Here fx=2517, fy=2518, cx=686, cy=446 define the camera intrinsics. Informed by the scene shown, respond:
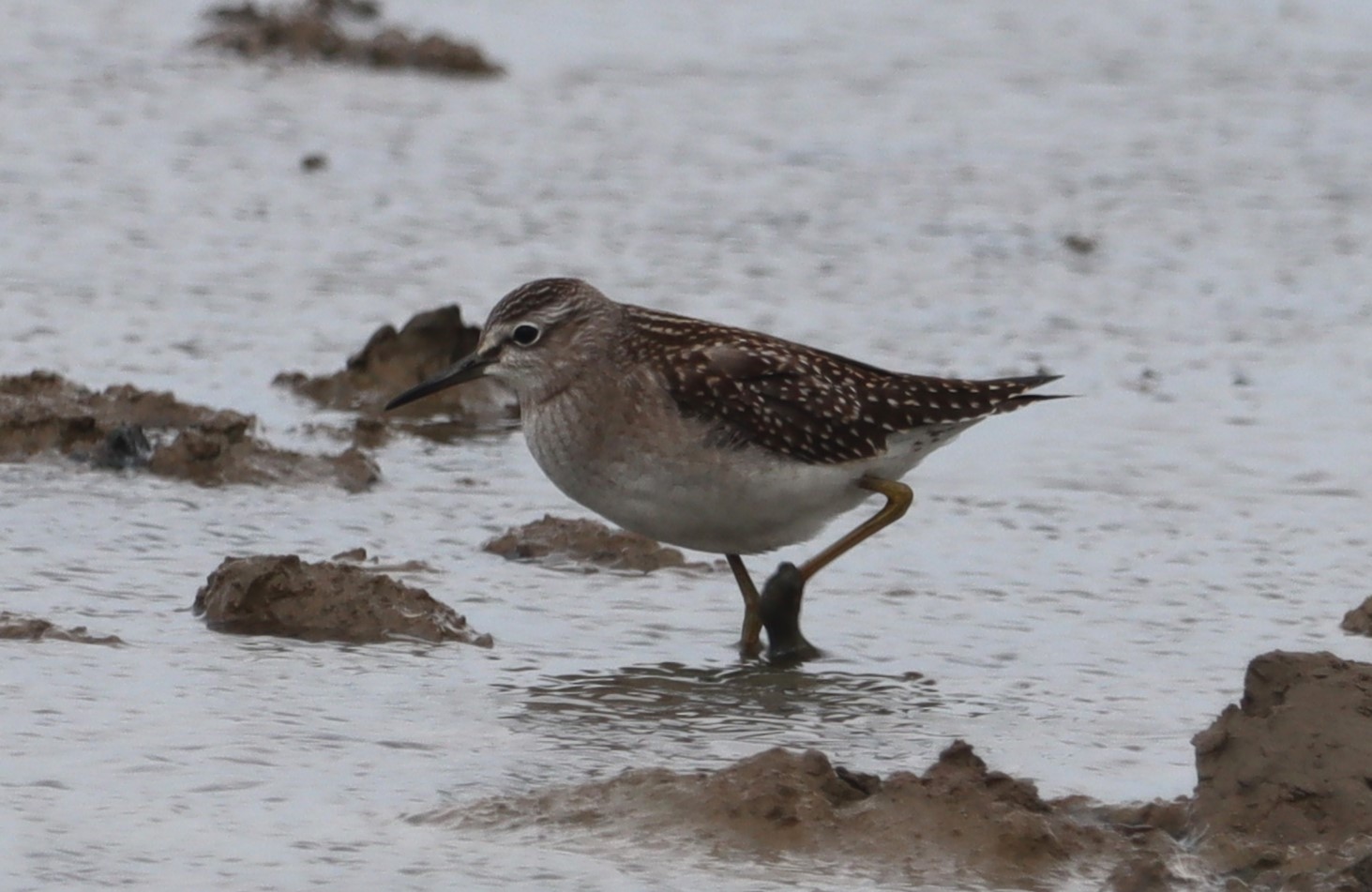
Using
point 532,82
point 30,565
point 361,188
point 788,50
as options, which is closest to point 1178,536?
point 30,565

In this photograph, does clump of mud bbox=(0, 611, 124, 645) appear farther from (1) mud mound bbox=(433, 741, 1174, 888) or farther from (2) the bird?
(1) mud mound bbox=(433, 741, 1174, 888)

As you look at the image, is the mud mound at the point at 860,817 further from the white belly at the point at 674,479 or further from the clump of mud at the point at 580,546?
the clump of mud at the point at 580,546

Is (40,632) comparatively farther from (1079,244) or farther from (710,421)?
(1079,244)

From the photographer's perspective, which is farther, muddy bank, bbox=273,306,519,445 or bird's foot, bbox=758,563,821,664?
muddy bank, bbox=273,306,519,445

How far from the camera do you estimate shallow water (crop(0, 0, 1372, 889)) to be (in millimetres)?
5957

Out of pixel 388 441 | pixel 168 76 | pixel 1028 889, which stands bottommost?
pixel 1028 889

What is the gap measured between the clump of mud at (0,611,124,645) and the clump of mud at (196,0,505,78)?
10185 millimetres

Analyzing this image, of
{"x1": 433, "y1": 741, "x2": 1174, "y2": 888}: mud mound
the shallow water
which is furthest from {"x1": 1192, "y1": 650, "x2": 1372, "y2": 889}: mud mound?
the shallow water

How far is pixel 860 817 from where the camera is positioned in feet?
17.7

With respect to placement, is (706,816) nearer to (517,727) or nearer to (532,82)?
(517,727)

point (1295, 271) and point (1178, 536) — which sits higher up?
point (1295, 271)

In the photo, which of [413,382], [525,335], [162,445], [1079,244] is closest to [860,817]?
[525,335]

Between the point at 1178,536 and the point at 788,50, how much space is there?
9991 mm

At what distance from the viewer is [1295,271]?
1241cm
